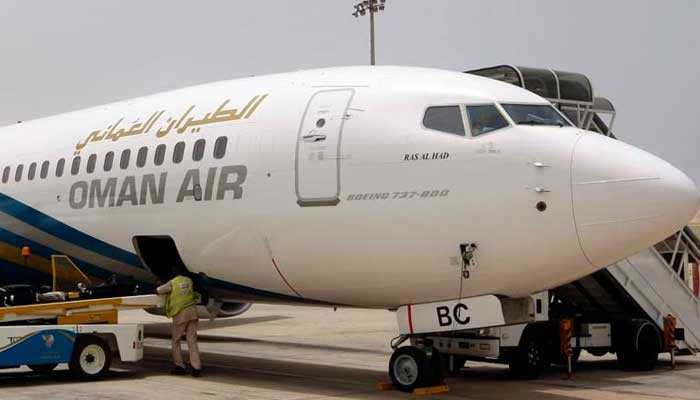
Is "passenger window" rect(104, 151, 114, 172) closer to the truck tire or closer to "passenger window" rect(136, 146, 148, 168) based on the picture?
"passenger window" rect(136, 146, 148, 168)

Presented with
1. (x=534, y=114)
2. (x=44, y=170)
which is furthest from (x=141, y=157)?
(x=534, y=114)

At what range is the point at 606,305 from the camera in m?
18.5

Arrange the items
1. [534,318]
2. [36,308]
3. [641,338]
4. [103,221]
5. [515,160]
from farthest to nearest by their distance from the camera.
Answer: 1. [641,338]
2. [103,221]
3. [36,308]
4. [534,318]
5. [515,160]

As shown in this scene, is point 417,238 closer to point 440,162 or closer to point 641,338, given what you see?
point 440,162

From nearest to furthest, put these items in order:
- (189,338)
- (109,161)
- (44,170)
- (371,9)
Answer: (189,338) → (109,161) → (44,170) → (371,9)

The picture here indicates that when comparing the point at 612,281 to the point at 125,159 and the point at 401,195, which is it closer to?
the point at 401,195

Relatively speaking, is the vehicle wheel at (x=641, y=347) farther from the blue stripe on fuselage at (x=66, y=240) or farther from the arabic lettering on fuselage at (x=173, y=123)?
the arabic lettering on fuselage at (x=173, y=123)

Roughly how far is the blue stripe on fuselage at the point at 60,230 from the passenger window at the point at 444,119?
5560 millimetres

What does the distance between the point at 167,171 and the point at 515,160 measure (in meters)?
5.64

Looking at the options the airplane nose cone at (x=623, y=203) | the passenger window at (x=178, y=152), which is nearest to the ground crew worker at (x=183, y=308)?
the passenger window at (x=178, y=152)

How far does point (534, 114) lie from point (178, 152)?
545 cm

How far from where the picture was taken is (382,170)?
501 inches

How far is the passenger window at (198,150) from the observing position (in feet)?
48.2

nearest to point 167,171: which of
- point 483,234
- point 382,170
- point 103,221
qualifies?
point 103,221
